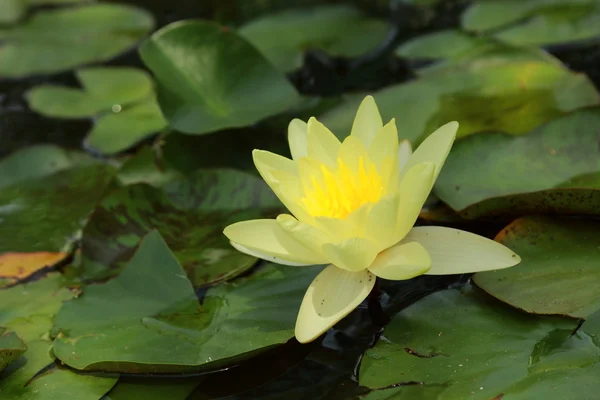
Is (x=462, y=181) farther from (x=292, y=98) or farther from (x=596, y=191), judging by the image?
(x=292, y=98)

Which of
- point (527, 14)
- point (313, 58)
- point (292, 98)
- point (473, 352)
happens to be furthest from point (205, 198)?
point (527, 14)

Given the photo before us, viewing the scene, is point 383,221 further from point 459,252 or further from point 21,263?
point 21,263

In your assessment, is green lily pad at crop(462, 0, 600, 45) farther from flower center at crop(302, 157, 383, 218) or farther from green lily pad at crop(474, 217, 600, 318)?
flower center at crop(302, 157, 383, 218)

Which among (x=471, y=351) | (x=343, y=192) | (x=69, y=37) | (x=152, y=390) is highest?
(x=343, y=192)

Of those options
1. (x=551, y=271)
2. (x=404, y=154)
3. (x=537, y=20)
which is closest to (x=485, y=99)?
(x=404, y=154)

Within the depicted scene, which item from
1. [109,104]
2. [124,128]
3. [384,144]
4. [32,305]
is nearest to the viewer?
[384,144]

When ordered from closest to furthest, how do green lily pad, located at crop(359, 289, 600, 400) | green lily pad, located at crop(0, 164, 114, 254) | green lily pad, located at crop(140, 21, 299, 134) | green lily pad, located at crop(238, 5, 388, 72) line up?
1. green lily pad, located at crop(359, 289, 600, 400)
2. green lily pad, located at crop(0, 164, 114, 254)
3. green lily pad, located at crop(140, 21, 299, 134)
4. green lily pad, located at crop(238, 5, 388, 72)

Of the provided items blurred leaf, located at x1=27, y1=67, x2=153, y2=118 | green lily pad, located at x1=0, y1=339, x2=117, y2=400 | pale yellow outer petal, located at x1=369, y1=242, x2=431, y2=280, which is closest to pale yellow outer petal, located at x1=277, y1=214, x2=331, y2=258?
pale yellow outer petal, located at x1=369, y1=242, x2=431, y2=280
